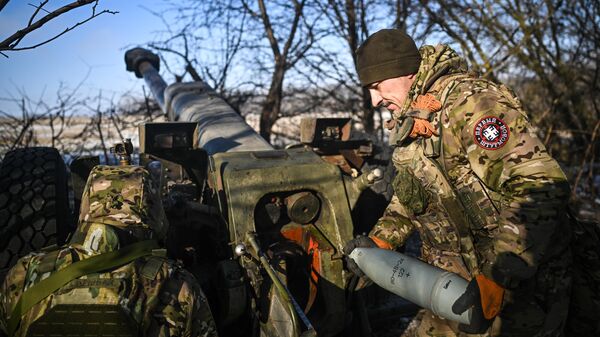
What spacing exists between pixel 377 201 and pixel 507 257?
1.99m

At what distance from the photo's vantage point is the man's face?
2.76 metres

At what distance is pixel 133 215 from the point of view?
2.59m

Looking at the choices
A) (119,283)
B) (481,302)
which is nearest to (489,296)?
(481,302)

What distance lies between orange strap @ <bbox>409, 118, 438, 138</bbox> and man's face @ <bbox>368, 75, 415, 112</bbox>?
24cm

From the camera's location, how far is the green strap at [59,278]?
215 centimetres

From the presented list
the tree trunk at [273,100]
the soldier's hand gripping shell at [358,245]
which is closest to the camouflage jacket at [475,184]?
the soldier's hand gripping shell at [358,245]

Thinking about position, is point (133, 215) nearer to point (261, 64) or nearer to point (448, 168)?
point (448, 168)

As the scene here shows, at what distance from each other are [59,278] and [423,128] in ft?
5.93

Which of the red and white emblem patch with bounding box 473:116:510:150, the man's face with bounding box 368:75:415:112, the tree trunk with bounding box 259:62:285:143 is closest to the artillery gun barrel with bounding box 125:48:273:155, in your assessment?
the man's face with bounding box 368:75:415:112

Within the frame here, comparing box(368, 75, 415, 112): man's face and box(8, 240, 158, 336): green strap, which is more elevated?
box(368, 75, 415, 112): man's face

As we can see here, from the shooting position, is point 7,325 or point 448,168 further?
point 448,168

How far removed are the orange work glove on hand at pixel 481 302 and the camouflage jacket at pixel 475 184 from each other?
5 centimetres

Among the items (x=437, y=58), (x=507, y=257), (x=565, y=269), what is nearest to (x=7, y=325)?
(x=507, y=257)

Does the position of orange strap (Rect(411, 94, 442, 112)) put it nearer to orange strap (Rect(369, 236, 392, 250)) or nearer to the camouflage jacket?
the camouflage jacket
